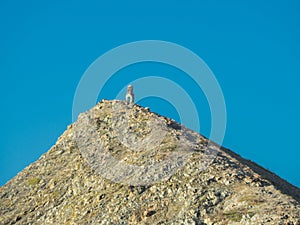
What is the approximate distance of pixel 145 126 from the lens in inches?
3371

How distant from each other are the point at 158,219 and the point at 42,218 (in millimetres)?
16404

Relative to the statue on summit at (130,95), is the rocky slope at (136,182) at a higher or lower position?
lower

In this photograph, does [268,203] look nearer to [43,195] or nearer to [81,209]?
[81,209]

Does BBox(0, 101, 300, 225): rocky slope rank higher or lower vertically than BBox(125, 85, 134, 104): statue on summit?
lower

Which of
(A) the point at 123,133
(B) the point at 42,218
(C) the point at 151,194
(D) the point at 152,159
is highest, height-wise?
(A) the point at 123,133

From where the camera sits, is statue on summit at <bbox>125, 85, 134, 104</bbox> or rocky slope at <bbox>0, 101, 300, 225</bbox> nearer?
rocky slope at <bbox>0, 101, 300, 225</bbox>

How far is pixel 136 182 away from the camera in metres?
72.9

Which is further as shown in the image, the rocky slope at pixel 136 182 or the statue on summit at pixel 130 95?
the statue on summit at pixel 130 95

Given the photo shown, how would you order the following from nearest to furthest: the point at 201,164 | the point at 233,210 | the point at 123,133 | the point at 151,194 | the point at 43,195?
the point at 233,210 < the point at 151,194 < the point at 201,164 < the point at 43,195 < the point at 123,133

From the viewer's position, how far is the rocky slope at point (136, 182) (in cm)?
6475

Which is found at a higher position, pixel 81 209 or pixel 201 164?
pixel 201 164

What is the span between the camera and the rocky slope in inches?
2549

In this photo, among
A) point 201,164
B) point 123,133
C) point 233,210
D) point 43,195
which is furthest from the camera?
point 123,133

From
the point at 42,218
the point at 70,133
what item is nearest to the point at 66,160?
the point at 70,133
